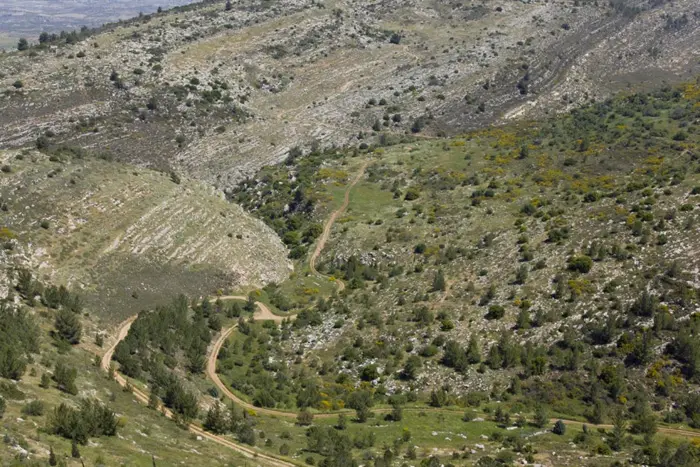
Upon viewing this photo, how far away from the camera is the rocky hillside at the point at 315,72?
10394 cm

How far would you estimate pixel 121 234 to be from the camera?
63.6m

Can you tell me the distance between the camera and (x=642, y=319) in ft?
161

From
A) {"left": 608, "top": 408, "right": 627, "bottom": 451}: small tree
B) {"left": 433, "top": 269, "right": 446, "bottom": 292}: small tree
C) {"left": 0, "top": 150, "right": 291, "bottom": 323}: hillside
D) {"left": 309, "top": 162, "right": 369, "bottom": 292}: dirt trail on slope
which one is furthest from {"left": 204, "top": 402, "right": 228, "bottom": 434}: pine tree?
{"left": 309, "top": 162, "right": 369, "bottom": 292}: dirt trail on slope

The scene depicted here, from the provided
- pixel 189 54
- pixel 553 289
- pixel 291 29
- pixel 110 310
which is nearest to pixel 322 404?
pixel 110 310

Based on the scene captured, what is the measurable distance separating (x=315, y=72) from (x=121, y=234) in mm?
80840

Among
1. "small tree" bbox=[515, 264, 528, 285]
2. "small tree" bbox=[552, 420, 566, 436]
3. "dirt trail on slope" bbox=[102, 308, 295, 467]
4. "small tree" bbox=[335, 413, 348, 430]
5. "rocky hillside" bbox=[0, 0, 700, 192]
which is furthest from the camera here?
"rocky hillside" bbox=[0, 0, 700, 192]

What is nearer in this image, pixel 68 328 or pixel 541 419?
pixel 541 419

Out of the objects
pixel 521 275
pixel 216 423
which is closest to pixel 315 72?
pixel 521 275

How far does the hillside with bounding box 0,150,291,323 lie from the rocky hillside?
29016mm

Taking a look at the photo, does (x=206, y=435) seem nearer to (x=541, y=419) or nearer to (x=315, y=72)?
(x=541, y=419)

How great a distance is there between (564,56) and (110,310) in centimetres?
12429

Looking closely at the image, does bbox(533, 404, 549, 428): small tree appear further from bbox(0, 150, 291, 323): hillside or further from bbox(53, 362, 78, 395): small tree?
bbox(0, 150, 291, 323): hillside

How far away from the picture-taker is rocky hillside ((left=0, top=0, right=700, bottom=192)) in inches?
4092

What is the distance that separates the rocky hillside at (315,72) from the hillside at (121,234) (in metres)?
29.0
